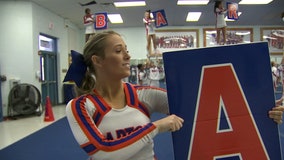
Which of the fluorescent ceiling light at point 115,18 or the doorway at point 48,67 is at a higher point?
the fluorescent ceiling light at point 115,18

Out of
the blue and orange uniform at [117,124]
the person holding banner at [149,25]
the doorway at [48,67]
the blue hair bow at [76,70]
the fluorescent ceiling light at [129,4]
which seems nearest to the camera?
the blue and orange uniform at [117,124]

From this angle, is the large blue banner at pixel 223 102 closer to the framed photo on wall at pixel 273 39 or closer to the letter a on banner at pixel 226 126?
the letter a on banner at pixel 226 126

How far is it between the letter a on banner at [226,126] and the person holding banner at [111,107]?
0.16 meters

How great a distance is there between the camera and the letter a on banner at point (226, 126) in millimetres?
1274

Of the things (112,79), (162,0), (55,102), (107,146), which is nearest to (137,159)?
(107,146)

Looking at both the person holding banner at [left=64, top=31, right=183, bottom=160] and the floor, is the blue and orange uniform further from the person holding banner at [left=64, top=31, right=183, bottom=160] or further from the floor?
the floor

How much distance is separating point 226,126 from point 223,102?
0.37ft

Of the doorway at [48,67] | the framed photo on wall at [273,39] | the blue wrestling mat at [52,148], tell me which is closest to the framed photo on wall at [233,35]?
the framed photo on wall at [273,39]

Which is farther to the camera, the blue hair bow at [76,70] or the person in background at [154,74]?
the person in background at [154,74]

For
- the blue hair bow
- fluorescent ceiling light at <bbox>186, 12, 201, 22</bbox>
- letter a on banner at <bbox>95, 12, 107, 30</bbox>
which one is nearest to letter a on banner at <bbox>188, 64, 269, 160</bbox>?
the blue hair bow

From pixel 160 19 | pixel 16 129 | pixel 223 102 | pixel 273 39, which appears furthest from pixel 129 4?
pixel 223 102

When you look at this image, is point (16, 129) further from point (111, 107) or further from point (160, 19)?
point (111, 107)

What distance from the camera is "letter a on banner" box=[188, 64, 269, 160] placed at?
127 centimetres

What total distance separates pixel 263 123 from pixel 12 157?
154 inches
